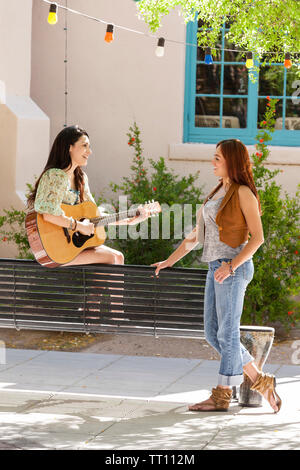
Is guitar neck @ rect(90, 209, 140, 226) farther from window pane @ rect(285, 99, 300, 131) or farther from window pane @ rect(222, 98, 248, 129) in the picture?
window pane @ rect(285, 99, 300, 131)

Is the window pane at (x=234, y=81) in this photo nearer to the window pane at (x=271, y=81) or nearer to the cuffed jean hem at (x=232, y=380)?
the window pane at (x=271, y=81)

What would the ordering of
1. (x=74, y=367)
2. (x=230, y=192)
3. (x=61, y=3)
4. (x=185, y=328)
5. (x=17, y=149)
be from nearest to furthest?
(x=230, y=192)
(x=185, y=328)
(x=74, y=367)
(x=17, y=149)
(x=61, y=3)

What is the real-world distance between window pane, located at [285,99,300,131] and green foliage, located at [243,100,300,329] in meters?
1.59

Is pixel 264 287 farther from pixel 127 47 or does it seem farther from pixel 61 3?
pixel 61 3

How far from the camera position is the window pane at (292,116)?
34.9ft

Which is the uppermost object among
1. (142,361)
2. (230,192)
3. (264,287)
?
(230,192)

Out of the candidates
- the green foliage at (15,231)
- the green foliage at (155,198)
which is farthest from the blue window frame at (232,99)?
the green foliage at (15,231)

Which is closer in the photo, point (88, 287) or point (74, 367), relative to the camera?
point (88, 287)

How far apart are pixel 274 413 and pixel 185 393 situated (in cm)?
90

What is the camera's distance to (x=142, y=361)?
7.93m

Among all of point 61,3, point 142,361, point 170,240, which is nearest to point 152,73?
point 61,3

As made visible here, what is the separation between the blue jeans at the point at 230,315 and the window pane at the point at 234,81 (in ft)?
17.0

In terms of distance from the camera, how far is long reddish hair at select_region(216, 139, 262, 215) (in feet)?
19.2

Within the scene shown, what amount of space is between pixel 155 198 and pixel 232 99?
7.02 feet
